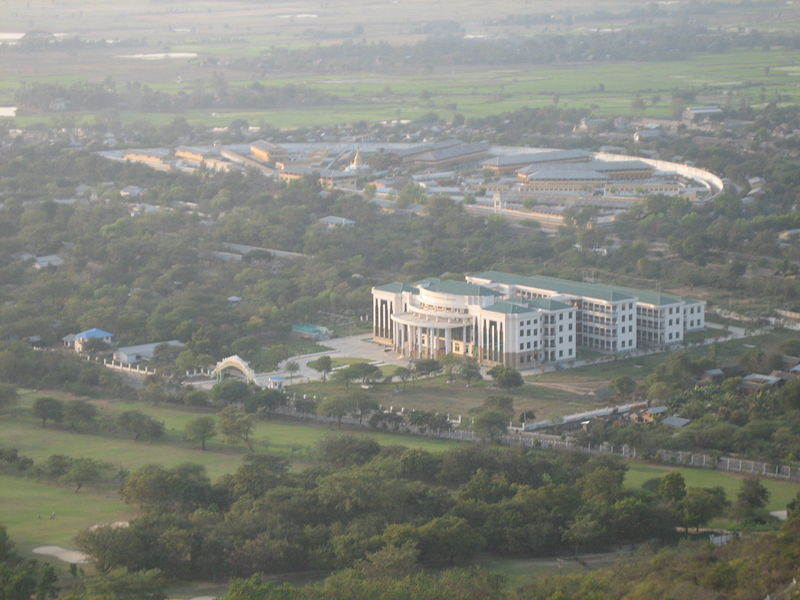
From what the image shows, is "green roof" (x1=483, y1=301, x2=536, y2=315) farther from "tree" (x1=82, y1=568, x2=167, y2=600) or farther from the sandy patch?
"tree" (x1=82, y1=568, x2=167, y2=600)

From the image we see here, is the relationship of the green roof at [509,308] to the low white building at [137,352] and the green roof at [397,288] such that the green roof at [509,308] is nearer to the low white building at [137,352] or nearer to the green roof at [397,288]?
the green roof at [397,288]

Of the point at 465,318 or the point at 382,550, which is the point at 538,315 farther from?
the point at 382,550

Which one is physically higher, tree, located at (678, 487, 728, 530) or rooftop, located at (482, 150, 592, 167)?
tree, located at (678, 487, 728, 530)

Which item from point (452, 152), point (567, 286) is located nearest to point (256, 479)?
point (567, 286)

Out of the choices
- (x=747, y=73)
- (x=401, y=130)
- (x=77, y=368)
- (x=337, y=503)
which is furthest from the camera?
(x=747, y=73)

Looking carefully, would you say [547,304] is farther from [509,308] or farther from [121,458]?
[121,458]

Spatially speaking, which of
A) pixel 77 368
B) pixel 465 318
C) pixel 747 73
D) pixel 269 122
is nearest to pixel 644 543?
pixel 465 318

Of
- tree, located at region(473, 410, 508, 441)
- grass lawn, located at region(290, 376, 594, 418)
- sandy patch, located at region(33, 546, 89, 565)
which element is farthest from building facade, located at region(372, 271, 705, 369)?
sandy patch, located at region(33, 546, 89, 565)
